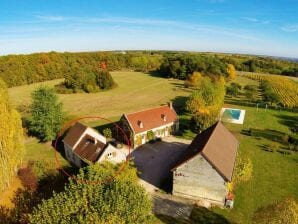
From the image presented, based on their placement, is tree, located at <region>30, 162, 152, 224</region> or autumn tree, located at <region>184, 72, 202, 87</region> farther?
autumn tree, located at <region>184, 72, 202, 87</region>

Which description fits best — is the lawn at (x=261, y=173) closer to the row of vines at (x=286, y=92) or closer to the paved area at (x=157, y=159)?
the paved area at (x=157, y=159)

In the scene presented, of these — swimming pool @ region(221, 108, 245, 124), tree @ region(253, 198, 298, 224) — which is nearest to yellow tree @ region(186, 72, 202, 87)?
swimming pool @ region(221, 108, 245, 124)

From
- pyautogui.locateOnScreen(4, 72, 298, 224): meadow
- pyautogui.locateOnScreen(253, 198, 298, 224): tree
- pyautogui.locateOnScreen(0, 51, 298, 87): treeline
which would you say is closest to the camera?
pyautogui.locateOnScreen(253, 198, 298, 224): tree

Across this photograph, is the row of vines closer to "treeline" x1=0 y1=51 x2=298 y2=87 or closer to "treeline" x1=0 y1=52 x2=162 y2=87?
"treeline" x1=0 y1=51 x2=298 y2=87

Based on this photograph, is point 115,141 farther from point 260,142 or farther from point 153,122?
point 260,142

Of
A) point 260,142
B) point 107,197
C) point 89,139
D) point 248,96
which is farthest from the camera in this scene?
point 248,96

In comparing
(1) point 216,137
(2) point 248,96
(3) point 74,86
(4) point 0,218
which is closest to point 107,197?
(4) point 0,218
